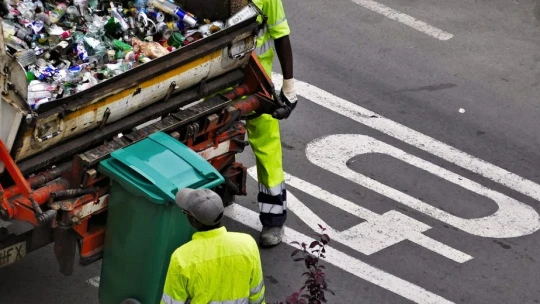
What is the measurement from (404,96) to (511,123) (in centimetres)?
93

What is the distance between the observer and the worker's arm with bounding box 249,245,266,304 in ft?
19.6

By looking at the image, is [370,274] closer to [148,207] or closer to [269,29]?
[269,29]

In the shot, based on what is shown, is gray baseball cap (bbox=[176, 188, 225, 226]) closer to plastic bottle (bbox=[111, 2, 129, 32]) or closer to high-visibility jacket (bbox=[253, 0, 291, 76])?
plastic bottle (bbox=[111, 2, 129, 32])

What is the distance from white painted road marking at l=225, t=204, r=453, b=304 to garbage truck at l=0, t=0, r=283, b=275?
690 millimetres

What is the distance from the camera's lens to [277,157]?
838 centimetres

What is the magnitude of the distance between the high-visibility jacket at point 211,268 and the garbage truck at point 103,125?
1.10 metres

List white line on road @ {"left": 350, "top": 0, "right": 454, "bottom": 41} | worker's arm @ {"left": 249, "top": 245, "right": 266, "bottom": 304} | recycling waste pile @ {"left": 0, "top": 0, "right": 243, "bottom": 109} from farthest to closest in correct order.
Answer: white line on road @ {"left": 350, "top": 0, "right": 454, "bottom": 41} < recycling waste pile @ {"left": 0, "top": 0, "right": 243, "bottom": 109} < worker's arm @ {"left": 249, "top": 245, "right": 266, "bottom": 304}

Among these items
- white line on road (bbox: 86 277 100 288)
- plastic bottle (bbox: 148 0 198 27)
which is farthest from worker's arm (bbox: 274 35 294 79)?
white line on road (bbox: 86 277 100 288)

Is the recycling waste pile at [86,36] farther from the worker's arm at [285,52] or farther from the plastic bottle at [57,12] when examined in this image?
the worker's arm at [285,52]

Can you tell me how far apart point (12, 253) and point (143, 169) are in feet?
3.11

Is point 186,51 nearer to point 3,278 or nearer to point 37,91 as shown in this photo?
point 37,91

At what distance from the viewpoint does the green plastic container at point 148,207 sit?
6.76 meters

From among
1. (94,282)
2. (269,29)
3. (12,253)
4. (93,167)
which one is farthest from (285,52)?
(12,253)

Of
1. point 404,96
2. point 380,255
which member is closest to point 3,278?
point 380,255
